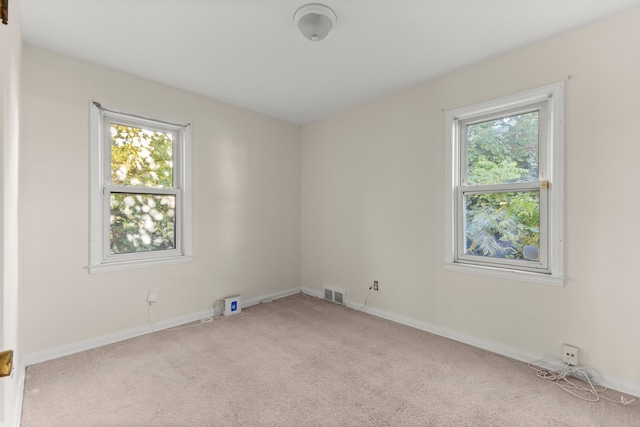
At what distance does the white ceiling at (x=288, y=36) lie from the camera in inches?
75.9

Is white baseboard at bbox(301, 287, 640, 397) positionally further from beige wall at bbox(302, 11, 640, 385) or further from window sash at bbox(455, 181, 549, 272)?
window sash at bbox(455, 181, 549, 272)

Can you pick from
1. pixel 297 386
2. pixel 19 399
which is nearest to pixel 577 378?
pixel 297 386

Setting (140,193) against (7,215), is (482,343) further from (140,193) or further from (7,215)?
(140,193)

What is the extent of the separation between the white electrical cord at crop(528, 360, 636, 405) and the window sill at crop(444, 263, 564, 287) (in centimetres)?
57

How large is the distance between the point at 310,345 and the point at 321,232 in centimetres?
165

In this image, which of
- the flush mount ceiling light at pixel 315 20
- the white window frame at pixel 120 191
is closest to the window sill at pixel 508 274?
the flush mount ceiling light at pixel 315 20

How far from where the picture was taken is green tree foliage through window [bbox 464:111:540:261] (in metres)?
2.43

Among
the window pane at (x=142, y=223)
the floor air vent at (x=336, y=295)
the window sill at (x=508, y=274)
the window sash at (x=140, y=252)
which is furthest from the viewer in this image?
the floor air vent at (x=336, y=295)

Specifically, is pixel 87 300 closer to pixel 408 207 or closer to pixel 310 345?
pixel 310 345

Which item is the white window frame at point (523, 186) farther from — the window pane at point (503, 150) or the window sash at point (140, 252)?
the window sash at point (140, 252)

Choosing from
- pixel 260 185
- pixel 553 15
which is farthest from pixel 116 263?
pixel 553 15

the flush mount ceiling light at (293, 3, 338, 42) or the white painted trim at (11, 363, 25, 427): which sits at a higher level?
the flush mount ceiling light at (293, 3, 338, 42)

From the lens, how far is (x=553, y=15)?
1984 millimetres

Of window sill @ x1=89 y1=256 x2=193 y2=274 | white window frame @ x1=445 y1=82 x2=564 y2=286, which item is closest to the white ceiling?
white window frame @ x1=445 y1=82 x2=564 y2=286
